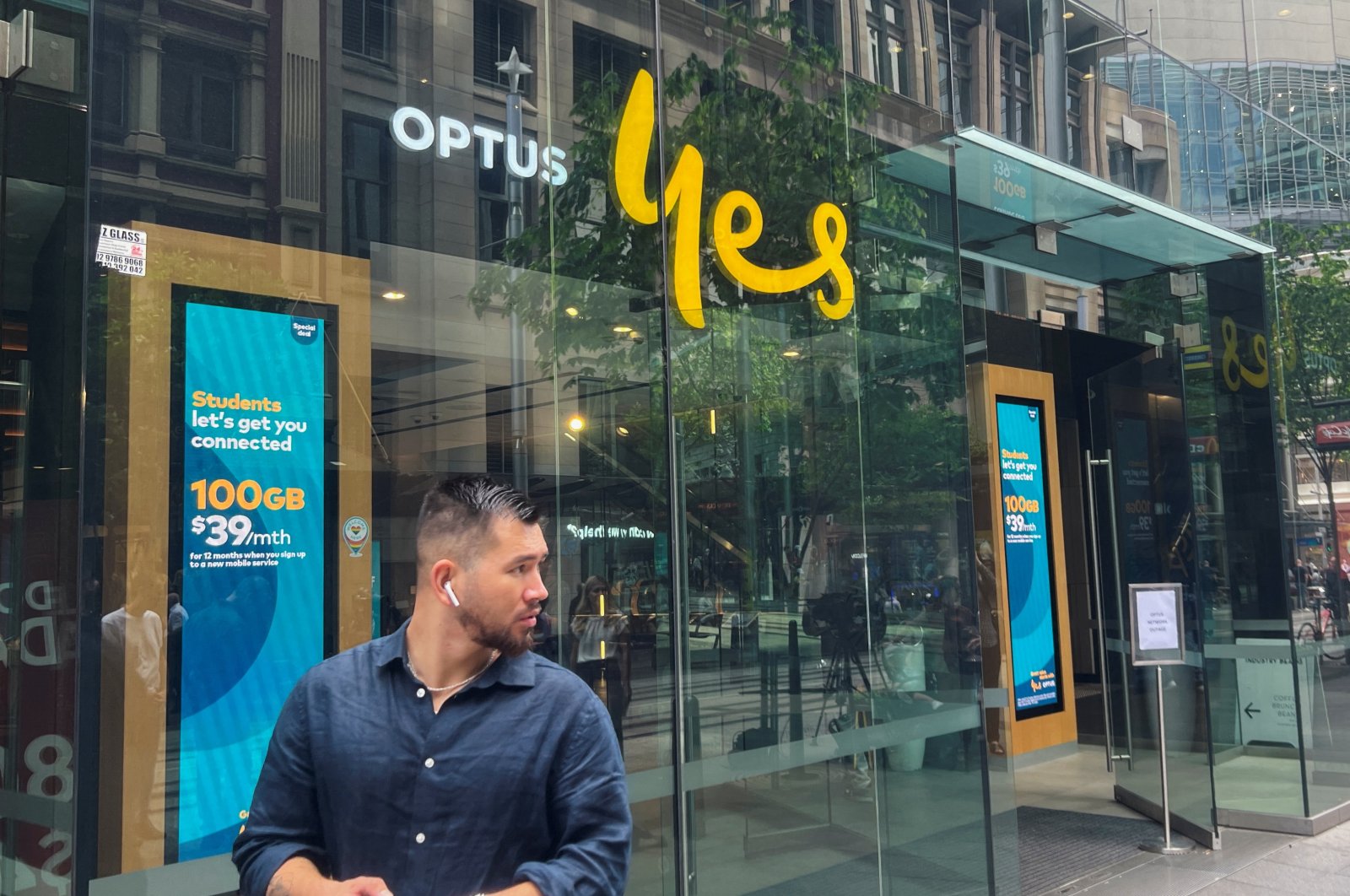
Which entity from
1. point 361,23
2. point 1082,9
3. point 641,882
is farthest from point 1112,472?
point 361,23

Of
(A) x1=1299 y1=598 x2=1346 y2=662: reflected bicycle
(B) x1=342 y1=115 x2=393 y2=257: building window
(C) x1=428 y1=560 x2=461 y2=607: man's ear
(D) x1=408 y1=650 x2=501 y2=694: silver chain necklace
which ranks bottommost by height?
(A) x1=1299 y1=598 x2=1346 y2=662: reflected bicycle

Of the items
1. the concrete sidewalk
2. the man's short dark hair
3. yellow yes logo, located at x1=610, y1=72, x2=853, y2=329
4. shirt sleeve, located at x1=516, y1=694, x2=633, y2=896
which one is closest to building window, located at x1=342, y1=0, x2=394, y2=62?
yellow yes logo, located at x1=610, y1=72, x2=853, y2=329

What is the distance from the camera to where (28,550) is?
12.5 feet

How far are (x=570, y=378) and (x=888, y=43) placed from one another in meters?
3.39

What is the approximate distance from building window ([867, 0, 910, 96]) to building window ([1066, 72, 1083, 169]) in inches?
87.0

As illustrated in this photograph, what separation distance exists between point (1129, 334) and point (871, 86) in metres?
4.63

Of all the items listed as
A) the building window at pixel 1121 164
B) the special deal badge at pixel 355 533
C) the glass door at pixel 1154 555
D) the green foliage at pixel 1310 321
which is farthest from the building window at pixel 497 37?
the green foliage at pixel 1310 321

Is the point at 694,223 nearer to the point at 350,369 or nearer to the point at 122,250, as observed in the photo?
the point at 350,369

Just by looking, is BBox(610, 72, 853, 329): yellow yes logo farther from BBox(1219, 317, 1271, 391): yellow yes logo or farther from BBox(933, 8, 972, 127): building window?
BBox(1219, 317, 1271, 391): yellow yes logo

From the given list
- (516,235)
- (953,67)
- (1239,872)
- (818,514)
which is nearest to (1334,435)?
(1239,872)

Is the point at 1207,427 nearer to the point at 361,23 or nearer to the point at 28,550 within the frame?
the point at 361,23

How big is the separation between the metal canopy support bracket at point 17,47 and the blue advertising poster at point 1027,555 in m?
9.28

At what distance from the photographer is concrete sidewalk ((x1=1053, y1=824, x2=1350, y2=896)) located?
7.45 metres

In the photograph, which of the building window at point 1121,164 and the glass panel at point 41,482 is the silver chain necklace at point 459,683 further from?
the building window at point 1121,164
